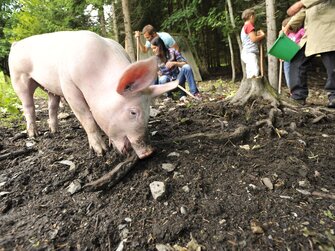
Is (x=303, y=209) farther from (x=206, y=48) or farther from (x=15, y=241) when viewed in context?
(x=206, y=48)

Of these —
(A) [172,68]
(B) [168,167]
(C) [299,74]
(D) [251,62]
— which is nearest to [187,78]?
(A) [172,68]

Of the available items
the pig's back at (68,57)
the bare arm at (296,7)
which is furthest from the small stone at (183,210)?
the bare arm at (296,7)

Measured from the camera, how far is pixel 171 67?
6.66 m

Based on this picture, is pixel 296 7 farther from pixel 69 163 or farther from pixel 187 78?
pixel 69 163

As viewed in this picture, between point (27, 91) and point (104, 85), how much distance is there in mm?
1751

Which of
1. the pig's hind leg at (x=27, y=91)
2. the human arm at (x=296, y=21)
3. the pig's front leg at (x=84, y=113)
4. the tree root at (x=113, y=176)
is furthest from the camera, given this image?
the human arm at (x=296, y=21)

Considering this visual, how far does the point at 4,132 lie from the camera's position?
4324 mm

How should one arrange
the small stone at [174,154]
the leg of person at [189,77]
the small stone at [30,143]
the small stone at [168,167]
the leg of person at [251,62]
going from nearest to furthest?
the small stone at [168,167], the small stone at [174,154], the small stone at [30,143], the leg of person at [189,77], the leg of person at [251,62]

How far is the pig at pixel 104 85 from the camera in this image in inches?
99.3

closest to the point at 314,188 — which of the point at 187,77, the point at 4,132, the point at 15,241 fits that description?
the point at 15,241

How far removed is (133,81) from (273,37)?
4.96m

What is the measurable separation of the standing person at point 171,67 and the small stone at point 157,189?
4.33 m

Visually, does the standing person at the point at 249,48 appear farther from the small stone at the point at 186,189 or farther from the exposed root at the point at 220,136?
the small stone at the point at 186,189

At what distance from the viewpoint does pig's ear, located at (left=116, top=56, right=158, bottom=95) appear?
2.39 meters
